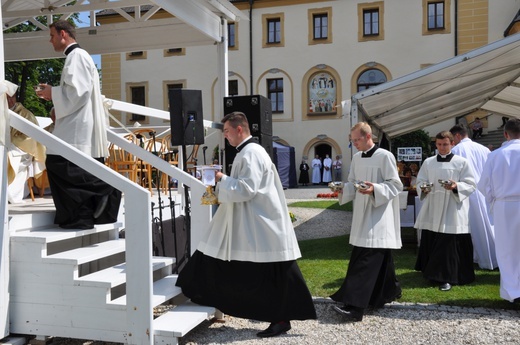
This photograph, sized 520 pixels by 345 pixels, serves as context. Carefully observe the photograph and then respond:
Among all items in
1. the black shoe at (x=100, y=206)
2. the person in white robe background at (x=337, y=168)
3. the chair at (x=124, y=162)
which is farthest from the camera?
the person in white robe background at (x=337, y=168)

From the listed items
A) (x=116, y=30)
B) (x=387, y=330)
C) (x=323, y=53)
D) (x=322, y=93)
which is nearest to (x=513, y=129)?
(x=387, y=330)

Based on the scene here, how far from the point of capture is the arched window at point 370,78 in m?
29.5

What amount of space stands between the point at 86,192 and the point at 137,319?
51.1 inches

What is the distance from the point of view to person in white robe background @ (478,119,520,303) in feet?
18.5

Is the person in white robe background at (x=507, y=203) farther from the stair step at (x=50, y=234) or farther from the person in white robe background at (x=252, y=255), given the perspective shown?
the stair step at (x=50, y=234)

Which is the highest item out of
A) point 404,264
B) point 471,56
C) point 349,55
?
point 349,55

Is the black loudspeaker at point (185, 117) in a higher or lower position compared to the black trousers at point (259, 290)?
higher

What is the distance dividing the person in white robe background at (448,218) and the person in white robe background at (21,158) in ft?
14.5

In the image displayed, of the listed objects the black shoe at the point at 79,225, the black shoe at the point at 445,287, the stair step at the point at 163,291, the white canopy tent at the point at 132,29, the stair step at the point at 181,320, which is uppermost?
the white canopy tent at the point at 132,29

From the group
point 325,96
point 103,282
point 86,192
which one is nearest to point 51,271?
point 103,282

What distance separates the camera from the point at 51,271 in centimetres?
449

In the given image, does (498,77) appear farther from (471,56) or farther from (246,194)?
(246,194)

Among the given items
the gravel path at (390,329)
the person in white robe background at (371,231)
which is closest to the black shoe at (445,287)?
the gravel path at (390,329)

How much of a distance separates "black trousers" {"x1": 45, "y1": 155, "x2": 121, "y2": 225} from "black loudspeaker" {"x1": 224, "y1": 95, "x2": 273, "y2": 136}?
3.07m
